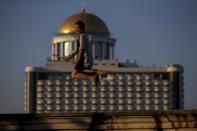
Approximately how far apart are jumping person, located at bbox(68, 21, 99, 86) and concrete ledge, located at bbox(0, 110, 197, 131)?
1.06 metres

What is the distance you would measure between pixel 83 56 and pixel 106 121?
160cm

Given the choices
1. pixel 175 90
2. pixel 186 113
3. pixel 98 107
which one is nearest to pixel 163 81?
pixel 175 90

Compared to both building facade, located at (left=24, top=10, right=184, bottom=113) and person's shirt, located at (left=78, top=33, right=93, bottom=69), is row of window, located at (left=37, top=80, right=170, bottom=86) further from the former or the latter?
person's shirt, located at (left=78, top=33, right=93, bottom=69)

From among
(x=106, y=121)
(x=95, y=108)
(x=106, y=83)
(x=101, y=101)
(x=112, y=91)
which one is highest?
(x=106, y=121)

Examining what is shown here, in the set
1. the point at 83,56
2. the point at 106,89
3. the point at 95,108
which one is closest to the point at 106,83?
the point at 106,89

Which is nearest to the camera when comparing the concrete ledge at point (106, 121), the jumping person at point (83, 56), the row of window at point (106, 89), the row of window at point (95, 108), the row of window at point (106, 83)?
the concrete ledge at point (106, 121)

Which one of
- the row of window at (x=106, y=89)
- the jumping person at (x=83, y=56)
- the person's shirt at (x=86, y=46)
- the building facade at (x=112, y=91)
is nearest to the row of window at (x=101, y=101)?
the building facade at (x=112, y=91)

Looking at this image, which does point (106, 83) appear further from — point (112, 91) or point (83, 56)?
point (83, 56)

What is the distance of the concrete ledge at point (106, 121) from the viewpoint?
1546 cm

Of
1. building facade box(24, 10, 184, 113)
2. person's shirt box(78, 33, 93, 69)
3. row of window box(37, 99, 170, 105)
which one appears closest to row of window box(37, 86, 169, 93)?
A: building facade box(24, 10, 184, 113)

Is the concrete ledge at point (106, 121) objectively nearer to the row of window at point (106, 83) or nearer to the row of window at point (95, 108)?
the row of window at point (95, 108)

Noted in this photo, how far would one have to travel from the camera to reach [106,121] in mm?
16078

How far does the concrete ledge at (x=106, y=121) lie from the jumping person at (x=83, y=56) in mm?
1060

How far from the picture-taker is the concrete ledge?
50.7 ft
